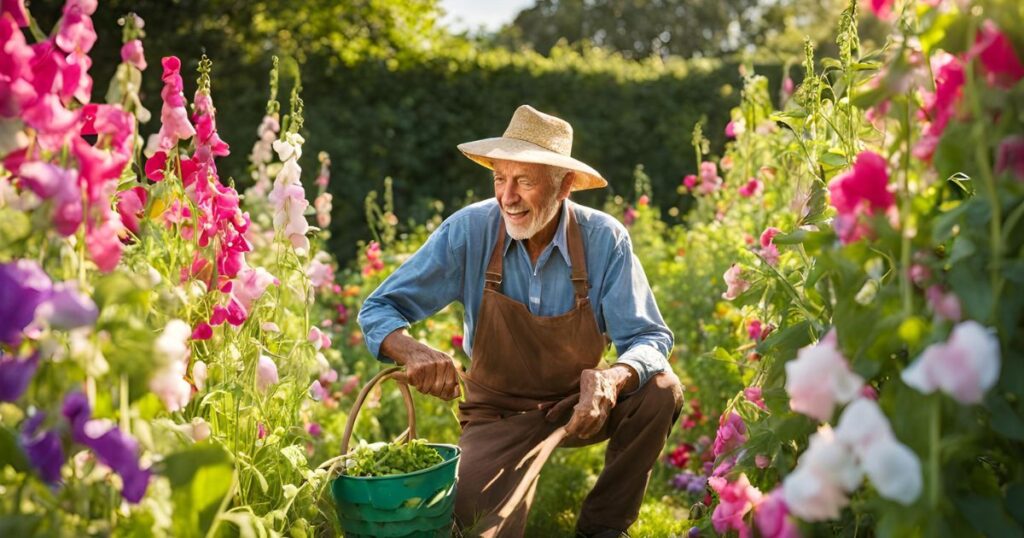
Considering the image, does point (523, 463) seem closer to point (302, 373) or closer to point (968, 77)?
point (302, 373)

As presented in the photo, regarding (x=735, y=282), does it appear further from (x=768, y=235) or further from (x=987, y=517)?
(x=987, y=517)

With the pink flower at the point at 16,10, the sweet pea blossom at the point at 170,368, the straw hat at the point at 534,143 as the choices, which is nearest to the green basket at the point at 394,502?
the sweet pea blossom at the point at 170,368

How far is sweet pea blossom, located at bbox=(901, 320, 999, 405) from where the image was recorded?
100 cm

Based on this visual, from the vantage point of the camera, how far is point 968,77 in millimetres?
1136

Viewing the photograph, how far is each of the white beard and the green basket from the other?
0.81 m

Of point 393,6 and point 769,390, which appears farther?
point 393,6

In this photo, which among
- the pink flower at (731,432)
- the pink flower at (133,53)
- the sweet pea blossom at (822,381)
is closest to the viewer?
the sweet pea blossom at (822,381)

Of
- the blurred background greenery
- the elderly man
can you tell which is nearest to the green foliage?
the elderly man

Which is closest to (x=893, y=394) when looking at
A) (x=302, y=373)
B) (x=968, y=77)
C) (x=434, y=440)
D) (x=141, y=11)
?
(x=968, y=77)

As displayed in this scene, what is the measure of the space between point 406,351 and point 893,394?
51.7 inches

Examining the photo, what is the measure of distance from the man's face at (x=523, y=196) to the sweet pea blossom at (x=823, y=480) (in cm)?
164

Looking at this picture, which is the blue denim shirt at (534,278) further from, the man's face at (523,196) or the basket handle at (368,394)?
the basket handle at (368,394)

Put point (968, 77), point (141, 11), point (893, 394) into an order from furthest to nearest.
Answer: point (141, 11) → point (893, 394) → point (968, 77)

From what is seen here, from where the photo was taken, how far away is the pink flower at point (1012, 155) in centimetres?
115
